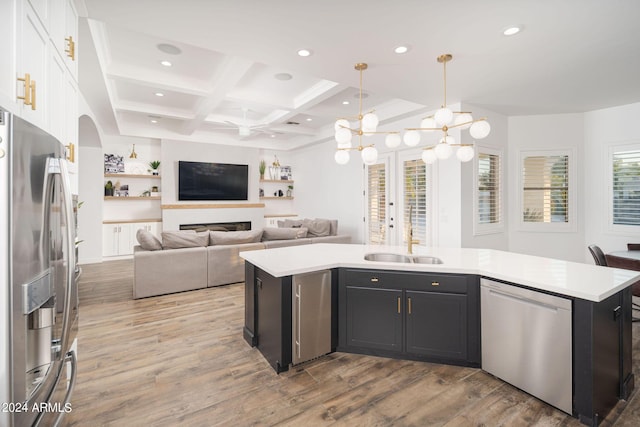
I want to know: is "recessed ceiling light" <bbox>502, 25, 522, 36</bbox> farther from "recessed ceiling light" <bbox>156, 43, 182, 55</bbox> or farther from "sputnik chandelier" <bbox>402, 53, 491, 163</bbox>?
"recessed ceiling light" <bbox>156, 43, 182, 55</bbox>

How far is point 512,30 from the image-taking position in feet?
8.16

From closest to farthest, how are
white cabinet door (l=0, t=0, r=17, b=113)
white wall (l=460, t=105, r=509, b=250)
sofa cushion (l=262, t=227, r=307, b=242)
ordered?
white cabinet door (l=0, t=0, r=17, b=113) < white wall (l=460, t=105, r=509, b=250) < sofa cushion (l=262, t=227, r=307, b=242)

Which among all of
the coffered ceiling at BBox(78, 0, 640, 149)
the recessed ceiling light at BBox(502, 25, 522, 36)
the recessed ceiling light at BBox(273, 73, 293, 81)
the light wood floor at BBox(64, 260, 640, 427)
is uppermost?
the recessed ceiling light at BBox(273, 73, 293, 81)

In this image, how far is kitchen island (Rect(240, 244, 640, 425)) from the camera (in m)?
1.88

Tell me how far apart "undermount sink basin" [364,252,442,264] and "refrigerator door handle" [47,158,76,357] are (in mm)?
2195

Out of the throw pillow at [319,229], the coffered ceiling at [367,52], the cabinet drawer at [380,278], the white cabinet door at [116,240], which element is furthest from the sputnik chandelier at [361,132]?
the white cabinet door at [116,240]

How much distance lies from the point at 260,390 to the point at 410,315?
1.30 meters

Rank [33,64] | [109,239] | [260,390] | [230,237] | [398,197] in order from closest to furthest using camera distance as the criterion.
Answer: [33,64] < [260,390] < [230,237] < [398,197] < [109,239]

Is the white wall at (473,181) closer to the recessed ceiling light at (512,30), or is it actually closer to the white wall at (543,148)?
the white wall at (543,148)

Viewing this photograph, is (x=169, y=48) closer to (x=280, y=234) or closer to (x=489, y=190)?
(x=280, y=234)

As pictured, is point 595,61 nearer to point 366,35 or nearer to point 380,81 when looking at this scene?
point 380,81

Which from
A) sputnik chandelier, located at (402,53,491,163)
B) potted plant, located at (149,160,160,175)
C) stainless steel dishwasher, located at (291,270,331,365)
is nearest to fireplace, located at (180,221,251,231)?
potted plant, located at (149,160,160,175)

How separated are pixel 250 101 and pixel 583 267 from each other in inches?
188

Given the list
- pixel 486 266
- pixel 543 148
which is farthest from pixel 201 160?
pixel 543 148
